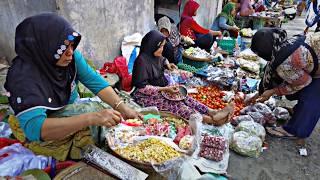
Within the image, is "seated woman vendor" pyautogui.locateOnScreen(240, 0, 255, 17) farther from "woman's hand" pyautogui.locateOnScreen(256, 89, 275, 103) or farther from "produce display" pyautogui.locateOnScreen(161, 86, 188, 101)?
"produce display" pyautogui.locateOnScreen(161, 86, 188, 101)

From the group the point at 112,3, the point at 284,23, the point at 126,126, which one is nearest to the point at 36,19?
the point at 126,126

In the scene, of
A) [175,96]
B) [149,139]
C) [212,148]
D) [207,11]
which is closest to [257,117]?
[212,148]

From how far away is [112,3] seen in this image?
387cm

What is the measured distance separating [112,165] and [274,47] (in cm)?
245

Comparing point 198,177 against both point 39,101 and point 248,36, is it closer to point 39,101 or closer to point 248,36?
point 39,101

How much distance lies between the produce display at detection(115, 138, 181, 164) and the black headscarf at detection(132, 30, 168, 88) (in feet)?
4.03

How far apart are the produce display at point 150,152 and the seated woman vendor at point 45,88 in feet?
1.12

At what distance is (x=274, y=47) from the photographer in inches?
119

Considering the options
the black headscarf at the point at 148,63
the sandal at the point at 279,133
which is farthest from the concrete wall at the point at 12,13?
the sandal at the point at 279,133

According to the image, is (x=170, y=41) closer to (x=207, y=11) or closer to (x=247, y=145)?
(x=247, y=145)

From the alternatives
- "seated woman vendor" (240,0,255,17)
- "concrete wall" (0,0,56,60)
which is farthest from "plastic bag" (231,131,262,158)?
"seated woman vendor" (240,0,255,17)

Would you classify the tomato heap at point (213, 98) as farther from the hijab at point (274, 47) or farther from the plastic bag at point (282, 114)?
the hijab at point (274, 47)

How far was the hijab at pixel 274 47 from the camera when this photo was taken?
9.42ft

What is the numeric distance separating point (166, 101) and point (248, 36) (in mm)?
5430
